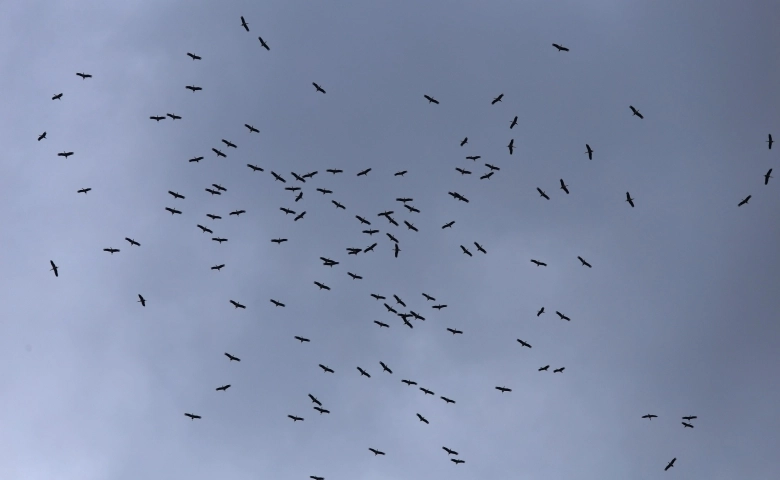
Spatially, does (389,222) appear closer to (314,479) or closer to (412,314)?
(412,314)

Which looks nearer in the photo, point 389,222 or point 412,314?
point 412,314

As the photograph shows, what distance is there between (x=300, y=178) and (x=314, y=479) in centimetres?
4759

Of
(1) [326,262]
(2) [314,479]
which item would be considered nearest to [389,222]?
(1) [326,262]

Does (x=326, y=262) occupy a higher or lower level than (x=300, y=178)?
lower

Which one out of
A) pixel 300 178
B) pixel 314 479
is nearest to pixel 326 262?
Result: pixel 300 178

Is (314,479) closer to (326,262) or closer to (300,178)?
(326,262)

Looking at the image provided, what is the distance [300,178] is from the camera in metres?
124

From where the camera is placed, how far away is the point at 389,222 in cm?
13050

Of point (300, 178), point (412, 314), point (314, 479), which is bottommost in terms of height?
point (314, 479)

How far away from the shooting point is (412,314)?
119812 millimetres

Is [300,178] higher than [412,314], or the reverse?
[300,178]

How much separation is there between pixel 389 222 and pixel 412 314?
17489 mm

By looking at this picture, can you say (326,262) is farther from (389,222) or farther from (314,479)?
(314,479)

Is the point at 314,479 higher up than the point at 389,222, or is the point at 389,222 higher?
the point at 389,222
